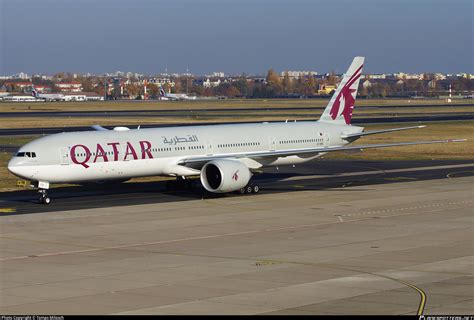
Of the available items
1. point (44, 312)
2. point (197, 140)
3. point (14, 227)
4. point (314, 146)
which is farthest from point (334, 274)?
point (314, 146)

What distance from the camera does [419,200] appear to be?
164 ft

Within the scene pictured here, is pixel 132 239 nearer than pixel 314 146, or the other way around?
pixel 132 239

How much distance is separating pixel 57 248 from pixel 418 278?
1463cm

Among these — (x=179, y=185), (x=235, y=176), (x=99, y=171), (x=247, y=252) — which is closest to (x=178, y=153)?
(x=179, y=185)

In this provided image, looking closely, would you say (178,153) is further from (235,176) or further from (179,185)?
(235,176)

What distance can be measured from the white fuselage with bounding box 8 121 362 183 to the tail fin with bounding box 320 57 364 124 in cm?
214

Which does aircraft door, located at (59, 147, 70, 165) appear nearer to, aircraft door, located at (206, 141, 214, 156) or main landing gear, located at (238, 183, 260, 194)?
aircraft door, located at (206, 141, 214, 156)

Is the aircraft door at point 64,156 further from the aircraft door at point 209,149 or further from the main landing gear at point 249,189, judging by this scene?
the main landing gear at point 249,189

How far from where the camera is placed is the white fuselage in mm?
47656

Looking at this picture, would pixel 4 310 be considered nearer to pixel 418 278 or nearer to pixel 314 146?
pixel 418 278

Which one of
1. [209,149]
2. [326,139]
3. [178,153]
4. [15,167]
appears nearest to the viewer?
[15,167]

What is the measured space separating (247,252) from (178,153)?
18.9 metres

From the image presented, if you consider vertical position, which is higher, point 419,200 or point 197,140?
point 197,140

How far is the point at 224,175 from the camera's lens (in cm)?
5003
